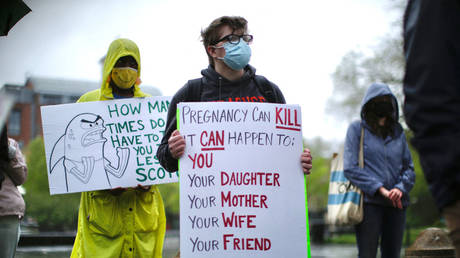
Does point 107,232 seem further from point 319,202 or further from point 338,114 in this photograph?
point 319,202

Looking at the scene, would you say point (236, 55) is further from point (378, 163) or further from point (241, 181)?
point (378, 163)

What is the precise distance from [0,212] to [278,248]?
2778mm

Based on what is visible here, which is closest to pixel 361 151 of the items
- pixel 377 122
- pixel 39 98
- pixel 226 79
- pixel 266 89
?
pixel 377 122

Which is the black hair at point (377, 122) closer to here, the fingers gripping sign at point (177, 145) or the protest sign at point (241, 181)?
the protest sign at point (241, 181)

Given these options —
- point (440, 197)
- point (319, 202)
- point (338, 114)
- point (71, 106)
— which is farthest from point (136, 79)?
point (319, 202)

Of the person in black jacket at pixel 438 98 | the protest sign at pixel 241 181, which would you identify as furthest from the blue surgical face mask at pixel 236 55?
the person in black jacket at pixel 438 98

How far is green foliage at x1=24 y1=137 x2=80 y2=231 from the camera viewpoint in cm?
1492

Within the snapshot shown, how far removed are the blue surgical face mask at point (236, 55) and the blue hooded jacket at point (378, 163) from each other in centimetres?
198

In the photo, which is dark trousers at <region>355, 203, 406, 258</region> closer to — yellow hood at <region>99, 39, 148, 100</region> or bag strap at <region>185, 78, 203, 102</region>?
bag strap at <region>185, 78, 203, 102</region>

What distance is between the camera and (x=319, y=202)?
50.7 m

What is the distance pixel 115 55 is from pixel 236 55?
51.1 inches

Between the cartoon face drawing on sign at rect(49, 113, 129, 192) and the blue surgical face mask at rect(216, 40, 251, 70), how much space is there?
137cm

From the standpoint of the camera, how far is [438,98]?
1805mm

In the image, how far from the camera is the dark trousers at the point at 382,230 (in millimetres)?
4680
